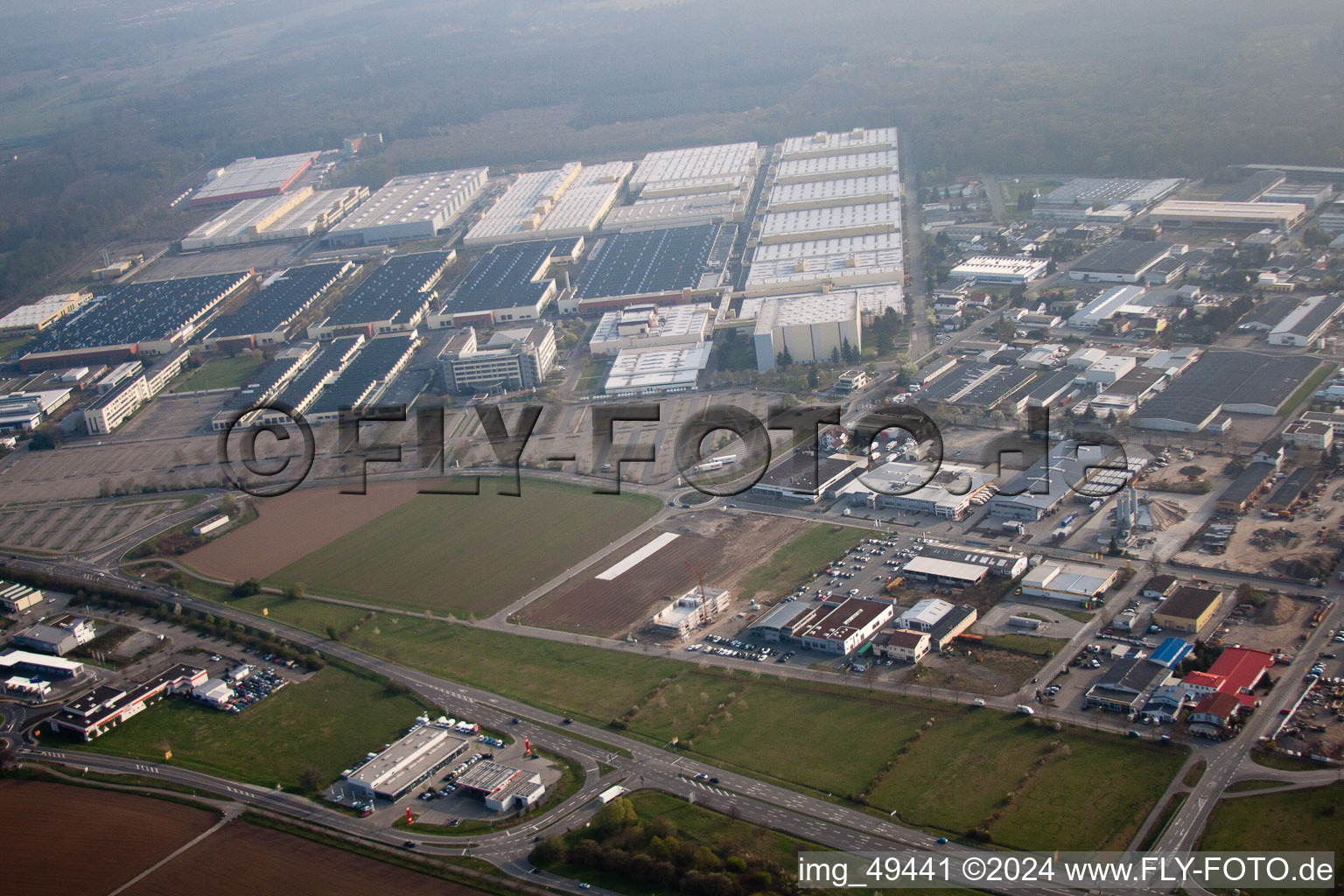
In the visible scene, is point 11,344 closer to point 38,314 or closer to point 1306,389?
point 38,314

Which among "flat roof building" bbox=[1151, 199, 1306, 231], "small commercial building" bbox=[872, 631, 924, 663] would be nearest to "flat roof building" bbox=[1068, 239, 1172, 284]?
"flat roof building" bbox=[1151, 199, 1306, 231]

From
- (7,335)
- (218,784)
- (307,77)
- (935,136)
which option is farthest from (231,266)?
(307,77)

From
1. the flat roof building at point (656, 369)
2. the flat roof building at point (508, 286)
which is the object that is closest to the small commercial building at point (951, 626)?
the flat roof building at point (656, 369)

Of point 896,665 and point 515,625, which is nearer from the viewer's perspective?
point 896,665

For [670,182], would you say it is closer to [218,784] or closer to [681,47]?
[681,47]

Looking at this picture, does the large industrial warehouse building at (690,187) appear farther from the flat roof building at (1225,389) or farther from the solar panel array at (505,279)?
the flat roof building at (1225,389)

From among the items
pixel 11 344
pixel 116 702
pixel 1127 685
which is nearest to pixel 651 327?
pixel 116 702

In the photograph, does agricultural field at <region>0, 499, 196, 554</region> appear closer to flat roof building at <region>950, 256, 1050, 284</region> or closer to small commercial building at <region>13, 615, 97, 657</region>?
small commercial building at <region>13, 615, 97, 657</region>
